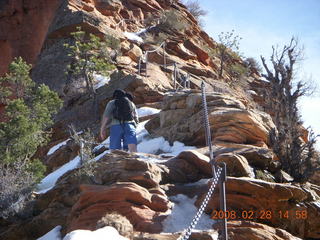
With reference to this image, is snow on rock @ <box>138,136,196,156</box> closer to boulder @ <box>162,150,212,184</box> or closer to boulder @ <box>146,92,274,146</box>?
boulder @ <box>146,92,274,146</box>

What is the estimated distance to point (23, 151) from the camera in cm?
1197

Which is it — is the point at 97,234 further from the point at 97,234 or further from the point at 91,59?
the point at 91,59

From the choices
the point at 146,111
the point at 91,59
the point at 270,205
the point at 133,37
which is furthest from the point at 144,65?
the point at 270,205

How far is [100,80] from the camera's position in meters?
20.1

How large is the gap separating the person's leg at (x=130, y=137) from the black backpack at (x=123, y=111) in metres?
0.14

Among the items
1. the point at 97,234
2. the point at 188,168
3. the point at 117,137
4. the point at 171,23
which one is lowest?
the point at 97,234

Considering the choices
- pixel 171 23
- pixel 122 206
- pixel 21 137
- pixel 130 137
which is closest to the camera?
pixel 122 206

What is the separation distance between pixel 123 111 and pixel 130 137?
542 millimetres

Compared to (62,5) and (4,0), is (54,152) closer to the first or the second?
(62,5)

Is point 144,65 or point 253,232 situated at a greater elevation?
point 144,65

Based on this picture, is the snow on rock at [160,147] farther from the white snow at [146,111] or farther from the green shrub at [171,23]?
the green shrub at [171,23]

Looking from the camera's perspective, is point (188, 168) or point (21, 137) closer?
point (188, 168)

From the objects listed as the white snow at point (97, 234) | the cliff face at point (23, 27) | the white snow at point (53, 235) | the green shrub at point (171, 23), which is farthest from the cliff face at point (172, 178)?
the cliff face at point (23, 27)

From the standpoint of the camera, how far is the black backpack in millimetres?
8938
